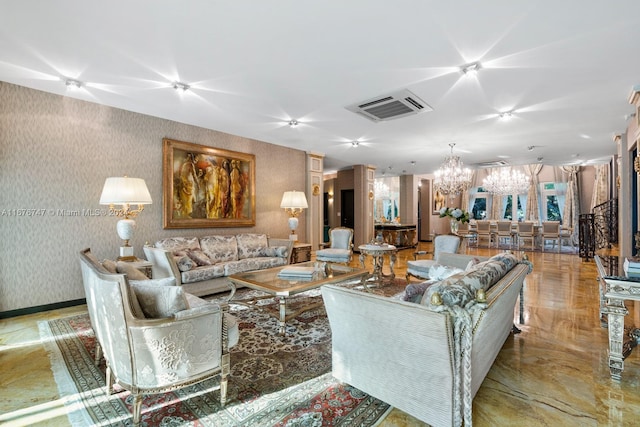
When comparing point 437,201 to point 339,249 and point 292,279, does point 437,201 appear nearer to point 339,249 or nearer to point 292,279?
point 339,249

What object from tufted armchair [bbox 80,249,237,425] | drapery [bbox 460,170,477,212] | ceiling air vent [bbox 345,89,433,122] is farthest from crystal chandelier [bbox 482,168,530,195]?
tufted armchair [bbox 80,249,237,425]

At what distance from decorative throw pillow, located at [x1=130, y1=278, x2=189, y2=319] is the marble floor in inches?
30.6

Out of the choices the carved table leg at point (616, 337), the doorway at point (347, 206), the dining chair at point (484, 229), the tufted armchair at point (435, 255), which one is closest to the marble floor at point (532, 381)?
the carved table leg at point (616, 337)

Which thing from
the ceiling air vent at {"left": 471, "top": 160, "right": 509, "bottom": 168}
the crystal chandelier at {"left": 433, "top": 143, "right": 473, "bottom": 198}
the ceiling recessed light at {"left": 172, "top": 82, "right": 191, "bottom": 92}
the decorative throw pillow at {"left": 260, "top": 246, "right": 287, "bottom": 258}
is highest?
the ceiling recessed light at {"left": 172, "top": 82, "right": 191, "bottom": 92}

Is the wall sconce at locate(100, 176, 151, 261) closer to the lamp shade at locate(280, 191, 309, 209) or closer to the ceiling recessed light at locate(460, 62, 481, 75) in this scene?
the lamp shade at locate(280, 191, 309, 209)

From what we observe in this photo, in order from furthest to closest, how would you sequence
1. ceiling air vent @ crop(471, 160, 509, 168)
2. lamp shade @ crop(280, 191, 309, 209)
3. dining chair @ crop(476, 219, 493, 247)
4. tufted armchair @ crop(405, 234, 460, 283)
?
1. dining chair @ crop(476, 219, 493, 247)
2. ceiling air vent @ crop(471, 160, 509, 168)
3. lamp shade @ crop(280, 191, 309, 209)
4. tufted armchair @ crop(405, 234, 460, 283)

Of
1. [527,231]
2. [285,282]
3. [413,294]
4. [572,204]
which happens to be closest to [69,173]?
[285,282]

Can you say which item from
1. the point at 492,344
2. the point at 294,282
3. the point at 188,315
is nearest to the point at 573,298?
the point at 492,344

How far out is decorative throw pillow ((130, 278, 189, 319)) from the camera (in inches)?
69.0

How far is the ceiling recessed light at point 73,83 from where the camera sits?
130 inches

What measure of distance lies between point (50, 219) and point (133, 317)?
311 cm

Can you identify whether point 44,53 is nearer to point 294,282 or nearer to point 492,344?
point 294,282

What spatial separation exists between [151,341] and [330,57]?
2.64 metres

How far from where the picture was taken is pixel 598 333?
2.94m
